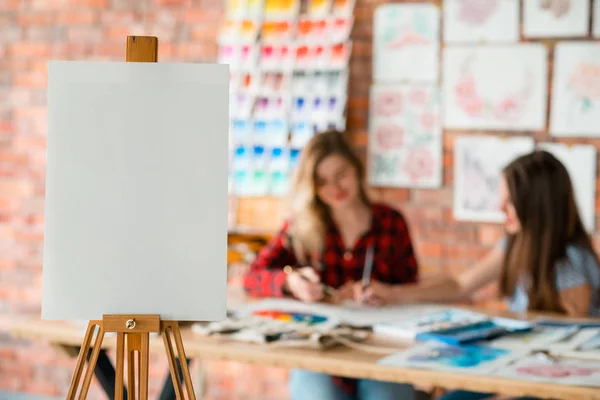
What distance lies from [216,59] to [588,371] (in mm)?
2449

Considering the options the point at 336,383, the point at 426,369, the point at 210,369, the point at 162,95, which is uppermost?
the point at 162,95

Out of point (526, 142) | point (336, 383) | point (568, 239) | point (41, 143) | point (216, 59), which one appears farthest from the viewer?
point (41, 143)

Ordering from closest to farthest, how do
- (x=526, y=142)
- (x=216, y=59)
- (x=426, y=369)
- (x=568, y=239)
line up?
(x=426, y=369)
(x=568, y=239)
(x=526, y=142)
(x=216, y=59)

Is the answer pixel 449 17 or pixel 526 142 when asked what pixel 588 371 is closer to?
pixel 526 142

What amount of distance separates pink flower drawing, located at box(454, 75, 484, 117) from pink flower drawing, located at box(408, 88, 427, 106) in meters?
0.14

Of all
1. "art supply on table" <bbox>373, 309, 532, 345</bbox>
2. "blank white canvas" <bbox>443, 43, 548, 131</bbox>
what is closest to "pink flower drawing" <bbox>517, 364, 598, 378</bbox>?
"art supply on table" <bbox>373, 309, 532, 345</bbox>

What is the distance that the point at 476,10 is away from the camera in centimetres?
333

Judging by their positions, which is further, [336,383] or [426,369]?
[336,383]

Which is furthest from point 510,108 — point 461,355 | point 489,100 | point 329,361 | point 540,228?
point 329,361

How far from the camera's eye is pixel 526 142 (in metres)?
3.29

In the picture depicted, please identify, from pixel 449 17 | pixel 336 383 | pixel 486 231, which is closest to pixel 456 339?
pixel 336 383

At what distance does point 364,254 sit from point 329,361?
1014 millimetres

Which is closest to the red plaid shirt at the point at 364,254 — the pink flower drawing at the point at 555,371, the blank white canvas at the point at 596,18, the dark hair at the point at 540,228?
the dark hair at the point at 540,228

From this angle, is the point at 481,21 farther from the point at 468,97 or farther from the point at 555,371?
the point at 555,371
